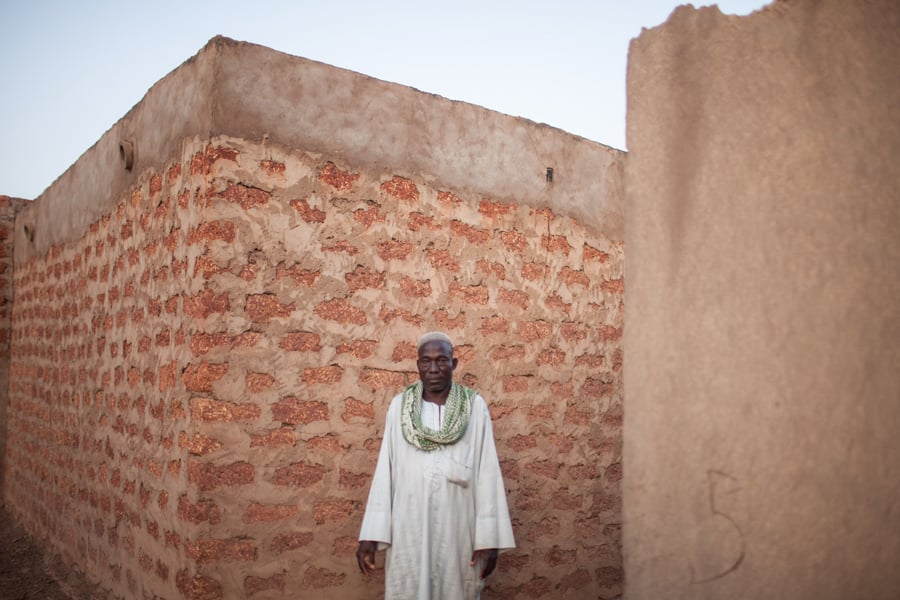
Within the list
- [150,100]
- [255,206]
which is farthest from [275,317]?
[150,100]

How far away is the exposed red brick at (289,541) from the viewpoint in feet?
11.0

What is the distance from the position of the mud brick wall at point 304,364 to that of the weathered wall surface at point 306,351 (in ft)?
0.04

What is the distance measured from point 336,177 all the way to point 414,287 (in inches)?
26.8

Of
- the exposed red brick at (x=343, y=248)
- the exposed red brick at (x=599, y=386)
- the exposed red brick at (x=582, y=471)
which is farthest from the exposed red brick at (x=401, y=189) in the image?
the exposed red brick at (x=582, y=471)

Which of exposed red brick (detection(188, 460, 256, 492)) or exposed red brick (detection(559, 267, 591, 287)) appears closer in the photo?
exposed red brick (detection(188, 460, 256, 492))

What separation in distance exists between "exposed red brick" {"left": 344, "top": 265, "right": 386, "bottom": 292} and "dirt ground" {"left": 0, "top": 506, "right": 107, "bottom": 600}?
2.45m

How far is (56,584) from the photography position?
16.7ft

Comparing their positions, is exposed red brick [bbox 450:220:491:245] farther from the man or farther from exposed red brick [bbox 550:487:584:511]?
exposed red brick [bbox 550:487:584:511]

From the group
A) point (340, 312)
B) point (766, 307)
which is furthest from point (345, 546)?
point (766, 307)

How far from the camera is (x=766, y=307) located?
1053 millimetres

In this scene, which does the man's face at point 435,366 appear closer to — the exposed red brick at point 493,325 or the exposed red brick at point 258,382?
the exposed red brick at point 258,382

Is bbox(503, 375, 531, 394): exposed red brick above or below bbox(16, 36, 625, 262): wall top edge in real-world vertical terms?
below

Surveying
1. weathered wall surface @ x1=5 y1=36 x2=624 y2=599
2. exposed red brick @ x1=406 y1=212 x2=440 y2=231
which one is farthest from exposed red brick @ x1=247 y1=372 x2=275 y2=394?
exposed red brick @ x1=406 y1=212 x2=440 y2=231

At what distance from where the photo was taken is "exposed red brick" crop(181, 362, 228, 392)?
3.24 m
